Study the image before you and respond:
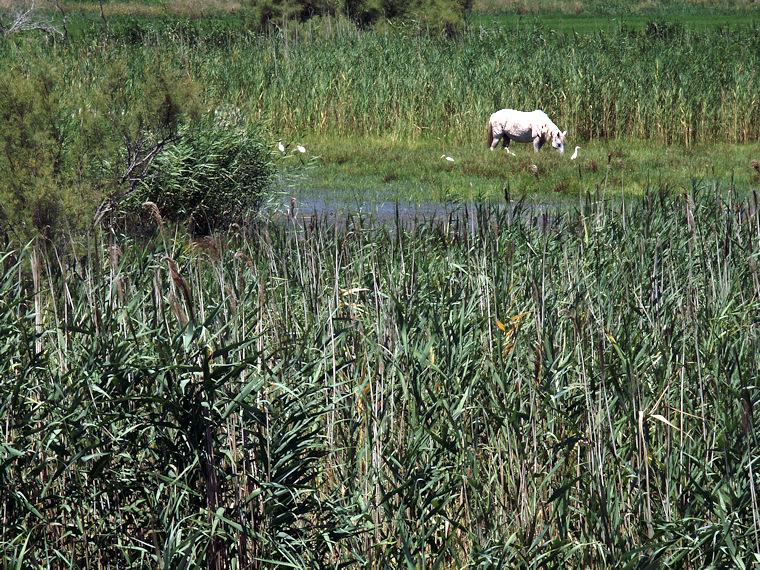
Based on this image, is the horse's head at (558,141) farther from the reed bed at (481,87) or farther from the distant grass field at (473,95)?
the reed bed at (481,87)

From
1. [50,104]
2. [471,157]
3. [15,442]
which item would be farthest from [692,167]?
[15,442]

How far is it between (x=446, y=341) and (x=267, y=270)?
1.86 metres

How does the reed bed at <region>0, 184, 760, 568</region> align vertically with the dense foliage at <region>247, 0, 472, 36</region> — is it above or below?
below

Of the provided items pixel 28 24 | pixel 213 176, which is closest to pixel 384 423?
pixel 213 176

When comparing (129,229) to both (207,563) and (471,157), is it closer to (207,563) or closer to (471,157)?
(207,563)

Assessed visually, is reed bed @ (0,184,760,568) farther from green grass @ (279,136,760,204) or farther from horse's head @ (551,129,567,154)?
horse's head @ (551,129,567,154)

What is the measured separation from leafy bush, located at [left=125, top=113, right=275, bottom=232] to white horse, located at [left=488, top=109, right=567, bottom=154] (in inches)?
223

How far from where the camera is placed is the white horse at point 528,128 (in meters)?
12.2

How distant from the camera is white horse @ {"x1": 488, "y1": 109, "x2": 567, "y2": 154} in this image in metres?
12.2

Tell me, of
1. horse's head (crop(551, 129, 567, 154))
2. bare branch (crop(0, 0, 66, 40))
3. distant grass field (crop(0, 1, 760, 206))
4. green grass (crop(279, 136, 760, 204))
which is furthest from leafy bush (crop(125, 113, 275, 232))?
horse's head (crop(551, 129, 567, 154))

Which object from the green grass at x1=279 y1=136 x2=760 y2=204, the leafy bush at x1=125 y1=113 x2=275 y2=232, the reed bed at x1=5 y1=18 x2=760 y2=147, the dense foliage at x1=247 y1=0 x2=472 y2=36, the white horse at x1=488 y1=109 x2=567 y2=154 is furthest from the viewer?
the dense foliage at x1=247 y1=0 x2=472 y2=36

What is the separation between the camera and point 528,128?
12.2 m

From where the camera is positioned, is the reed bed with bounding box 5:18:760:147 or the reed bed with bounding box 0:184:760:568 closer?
the reed bed with bounding box 0:184:760:568

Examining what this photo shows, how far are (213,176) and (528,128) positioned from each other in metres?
6.46
